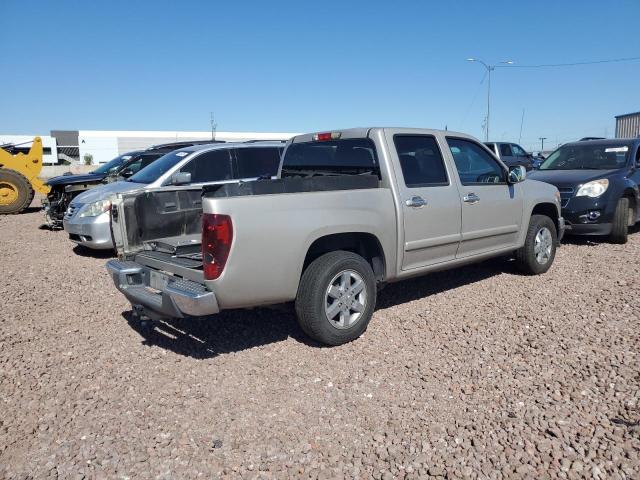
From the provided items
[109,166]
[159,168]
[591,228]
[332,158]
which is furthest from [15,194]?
[591,228]

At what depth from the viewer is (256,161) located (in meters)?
8.28

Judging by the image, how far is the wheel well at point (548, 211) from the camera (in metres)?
6.62

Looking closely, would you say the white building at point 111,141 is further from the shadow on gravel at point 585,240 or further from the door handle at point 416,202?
the door handle at point 416,202

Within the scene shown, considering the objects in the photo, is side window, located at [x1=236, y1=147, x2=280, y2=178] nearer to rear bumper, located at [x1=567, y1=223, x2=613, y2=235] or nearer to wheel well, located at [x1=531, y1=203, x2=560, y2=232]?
wheel well, located at [x1=531, y1=203, x2=560, y2=232]

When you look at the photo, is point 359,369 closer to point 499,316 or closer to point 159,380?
point 159,380

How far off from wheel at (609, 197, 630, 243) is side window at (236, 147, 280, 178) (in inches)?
219

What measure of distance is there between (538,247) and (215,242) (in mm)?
4507

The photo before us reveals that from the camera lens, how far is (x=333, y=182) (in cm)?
429

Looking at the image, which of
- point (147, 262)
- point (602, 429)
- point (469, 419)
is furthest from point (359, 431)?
point (147, 262)

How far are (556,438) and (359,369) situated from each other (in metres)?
1.47

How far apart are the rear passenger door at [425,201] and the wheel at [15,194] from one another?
12.5 metres

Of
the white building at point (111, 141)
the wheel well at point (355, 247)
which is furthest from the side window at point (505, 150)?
the white building at point (111, 141)

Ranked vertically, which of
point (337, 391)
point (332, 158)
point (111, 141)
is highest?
point (111, 141)

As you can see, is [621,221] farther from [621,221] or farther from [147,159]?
[147,159]
